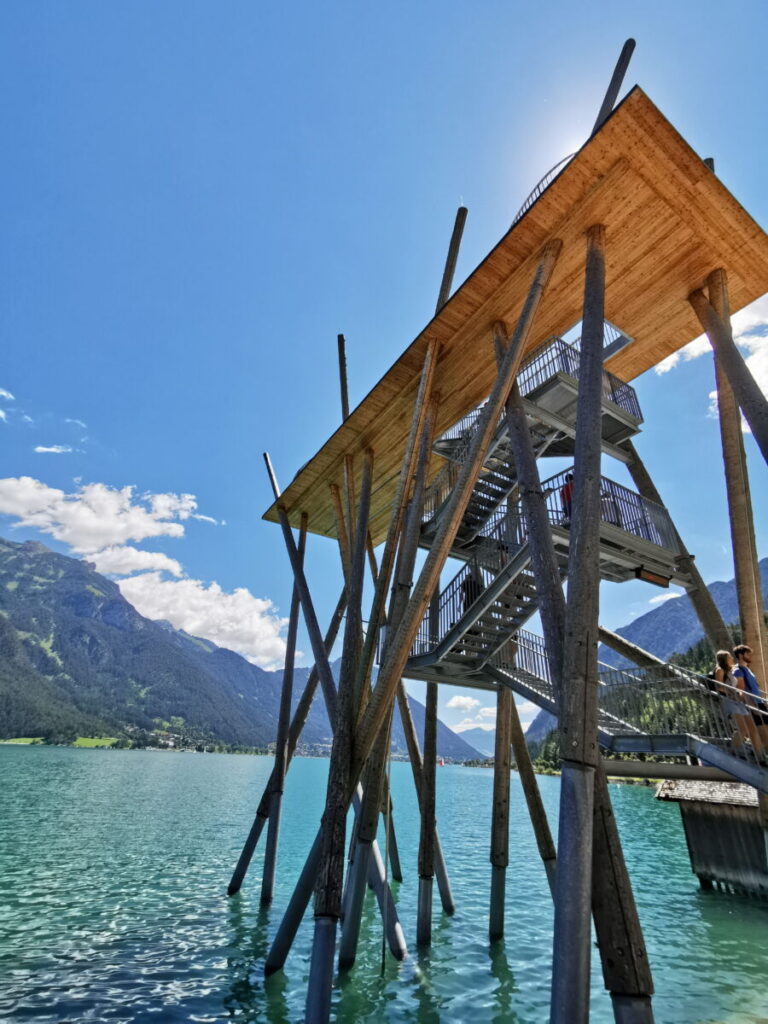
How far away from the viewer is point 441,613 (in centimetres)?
1212

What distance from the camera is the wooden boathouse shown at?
5.41 metres

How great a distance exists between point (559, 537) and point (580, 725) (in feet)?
17.8

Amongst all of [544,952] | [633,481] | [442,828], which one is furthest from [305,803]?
[633,481]

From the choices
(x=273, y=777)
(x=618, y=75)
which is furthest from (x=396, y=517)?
(x=273, y=777)

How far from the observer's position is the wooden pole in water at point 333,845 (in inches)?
258

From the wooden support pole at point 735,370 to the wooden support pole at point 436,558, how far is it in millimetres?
2863

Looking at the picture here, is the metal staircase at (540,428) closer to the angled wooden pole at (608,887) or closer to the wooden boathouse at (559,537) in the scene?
the wooden boathouse at (559,537)

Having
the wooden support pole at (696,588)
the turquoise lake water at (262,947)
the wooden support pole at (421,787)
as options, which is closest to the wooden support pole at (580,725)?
the wooden support pole at (696,588)

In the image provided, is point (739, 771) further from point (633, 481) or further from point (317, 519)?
point (317, 519)

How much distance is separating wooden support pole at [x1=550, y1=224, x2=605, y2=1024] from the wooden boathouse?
19mm

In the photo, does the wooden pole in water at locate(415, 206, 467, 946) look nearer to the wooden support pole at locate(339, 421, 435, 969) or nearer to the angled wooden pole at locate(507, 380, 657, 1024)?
the wooden support pole at locate(339, 421, 435, 969)

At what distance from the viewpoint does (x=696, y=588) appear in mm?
10539

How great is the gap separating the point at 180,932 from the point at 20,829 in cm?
1968

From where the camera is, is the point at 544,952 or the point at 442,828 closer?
the point at 544,952
